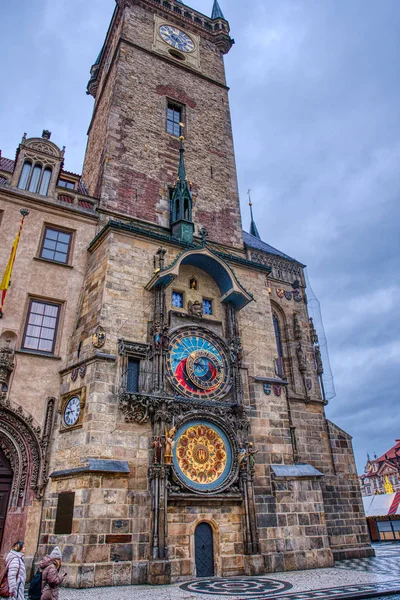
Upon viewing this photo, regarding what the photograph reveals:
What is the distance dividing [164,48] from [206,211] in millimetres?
9610

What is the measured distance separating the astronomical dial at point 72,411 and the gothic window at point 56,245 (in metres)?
4.68

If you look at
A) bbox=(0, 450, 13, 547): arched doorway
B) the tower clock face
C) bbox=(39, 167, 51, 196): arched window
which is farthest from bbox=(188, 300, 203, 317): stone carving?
bbox=(0, 450, 13, 547): arched doorway

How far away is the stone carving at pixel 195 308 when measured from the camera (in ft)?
43.9

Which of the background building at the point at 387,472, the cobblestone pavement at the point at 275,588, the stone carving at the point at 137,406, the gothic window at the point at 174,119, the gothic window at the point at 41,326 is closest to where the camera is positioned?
the cobblestone pavement at the point at 275,588

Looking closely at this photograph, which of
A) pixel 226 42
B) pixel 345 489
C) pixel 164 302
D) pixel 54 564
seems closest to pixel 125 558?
pixel 54 564

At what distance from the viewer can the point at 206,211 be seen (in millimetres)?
17766

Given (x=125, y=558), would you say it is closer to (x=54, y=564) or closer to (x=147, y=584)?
(x=147, y=584)

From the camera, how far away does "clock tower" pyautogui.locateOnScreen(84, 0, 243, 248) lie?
54.5 feet

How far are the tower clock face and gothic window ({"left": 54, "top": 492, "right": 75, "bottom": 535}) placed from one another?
3.71m

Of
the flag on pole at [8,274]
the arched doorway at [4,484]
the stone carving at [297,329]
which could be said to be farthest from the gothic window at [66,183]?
the stone carving at [297,329]

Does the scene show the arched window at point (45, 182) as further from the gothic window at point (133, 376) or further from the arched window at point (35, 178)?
the gothic window at point (133, 376)

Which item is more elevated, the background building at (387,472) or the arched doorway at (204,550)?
the background building at (387,472)

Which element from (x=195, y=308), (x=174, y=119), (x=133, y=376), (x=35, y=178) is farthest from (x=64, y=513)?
(x=174, y=119)

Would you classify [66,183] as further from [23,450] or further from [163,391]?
[23,450]
